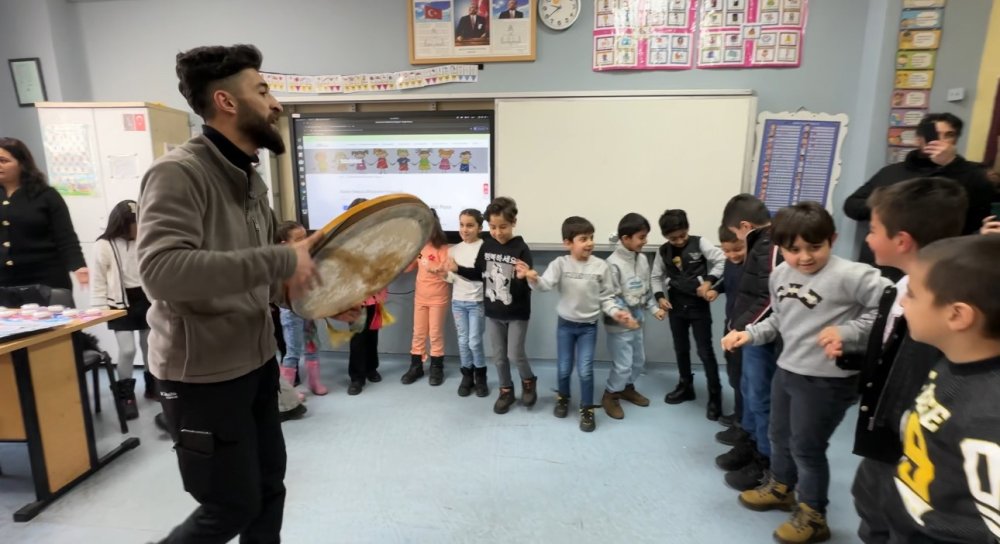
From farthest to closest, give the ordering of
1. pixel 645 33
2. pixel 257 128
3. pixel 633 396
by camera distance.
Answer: pixel 645 33
pixel 633 396
pixel 257 128

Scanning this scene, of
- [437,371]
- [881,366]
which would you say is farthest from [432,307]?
[881,366]

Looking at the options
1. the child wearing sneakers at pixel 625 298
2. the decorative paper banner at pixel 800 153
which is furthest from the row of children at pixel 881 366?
the decorative paper banner at pixel 800 153

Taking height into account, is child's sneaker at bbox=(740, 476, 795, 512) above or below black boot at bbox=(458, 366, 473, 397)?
above

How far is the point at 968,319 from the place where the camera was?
92 cm

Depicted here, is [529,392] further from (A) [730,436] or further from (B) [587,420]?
(A) [730,436]

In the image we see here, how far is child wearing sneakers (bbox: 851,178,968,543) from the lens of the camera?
124cm

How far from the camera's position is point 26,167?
2670 millimetres

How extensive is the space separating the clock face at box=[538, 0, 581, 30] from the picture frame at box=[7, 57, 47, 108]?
363 cm

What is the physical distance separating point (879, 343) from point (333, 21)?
366 centimetres

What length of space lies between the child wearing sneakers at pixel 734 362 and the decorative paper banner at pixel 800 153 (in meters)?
1.03

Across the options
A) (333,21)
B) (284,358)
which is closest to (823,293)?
→ (284,358)

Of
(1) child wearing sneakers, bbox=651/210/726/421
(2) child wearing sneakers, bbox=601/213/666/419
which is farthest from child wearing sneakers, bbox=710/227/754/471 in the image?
(2) child wearing sneakers, bbox=601/213/666/419

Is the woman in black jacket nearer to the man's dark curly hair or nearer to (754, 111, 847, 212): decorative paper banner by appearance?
the man's dark curly hair

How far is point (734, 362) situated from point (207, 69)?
8.48ft
